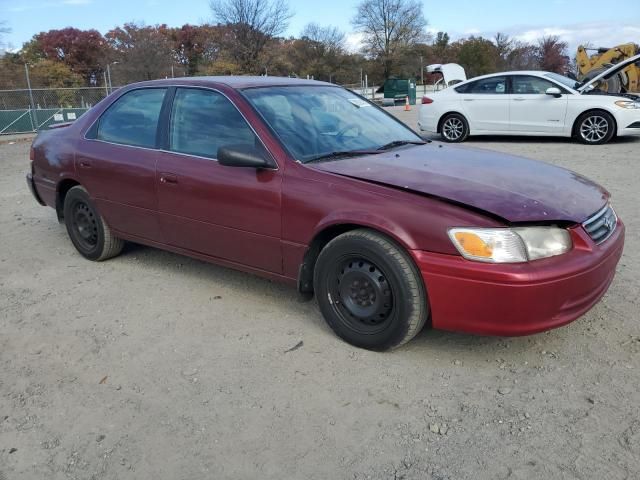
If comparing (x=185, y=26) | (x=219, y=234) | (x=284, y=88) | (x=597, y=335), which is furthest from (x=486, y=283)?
(x=185, y=26)

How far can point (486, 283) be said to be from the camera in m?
2.78

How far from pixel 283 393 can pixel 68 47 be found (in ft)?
270

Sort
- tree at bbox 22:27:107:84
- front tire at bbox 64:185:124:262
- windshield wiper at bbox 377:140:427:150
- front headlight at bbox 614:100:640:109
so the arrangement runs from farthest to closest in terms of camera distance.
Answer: tree at bbox 22:27:107:84, front headlight at bbox 614:100:640:109, front tire at bbox 64:185:124:262, windshield wiper at bbox 377:140:427:150

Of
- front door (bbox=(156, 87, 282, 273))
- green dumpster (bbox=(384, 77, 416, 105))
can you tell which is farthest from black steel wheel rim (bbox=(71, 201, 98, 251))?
green dumpster (bbox=(384, 77, 416, 105))

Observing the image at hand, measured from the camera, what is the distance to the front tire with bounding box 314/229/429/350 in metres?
3.00

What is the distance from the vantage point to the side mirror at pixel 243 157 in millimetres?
3424

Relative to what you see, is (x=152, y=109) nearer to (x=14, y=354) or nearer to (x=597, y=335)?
(x=14, y=354)

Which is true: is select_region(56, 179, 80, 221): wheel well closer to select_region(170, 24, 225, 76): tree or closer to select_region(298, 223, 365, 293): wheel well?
select_region(298, 223, 365, 293): wheel well

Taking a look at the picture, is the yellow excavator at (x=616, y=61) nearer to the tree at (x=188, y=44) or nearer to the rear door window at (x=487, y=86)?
the rear door window at (x=487, y=86)

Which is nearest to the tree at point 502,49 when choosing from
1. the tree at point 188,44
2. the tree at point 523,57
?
the tree at point 523,57

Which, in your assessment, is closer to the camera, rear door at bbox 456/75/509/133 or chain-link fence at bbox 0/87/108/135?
rear door at bbox 456/75/509/133

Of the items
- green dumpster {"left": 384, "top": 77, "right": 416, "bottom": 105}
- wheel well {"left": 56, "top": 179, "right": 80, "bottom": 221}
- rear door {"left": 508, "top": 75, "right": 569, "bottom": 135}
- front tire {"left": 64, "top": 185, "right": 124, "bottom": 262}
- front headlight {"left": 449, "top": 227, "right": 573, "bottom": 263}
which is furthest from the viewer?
green dumpster {"left": 384, "top": 77, "right": 416, "bottom": 105}

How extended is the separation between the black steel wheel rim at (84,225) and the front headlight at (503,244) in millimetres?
3287

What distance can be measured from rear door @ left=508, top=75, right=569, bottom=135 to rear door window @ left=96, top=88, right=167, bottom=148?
8883 millimetres
